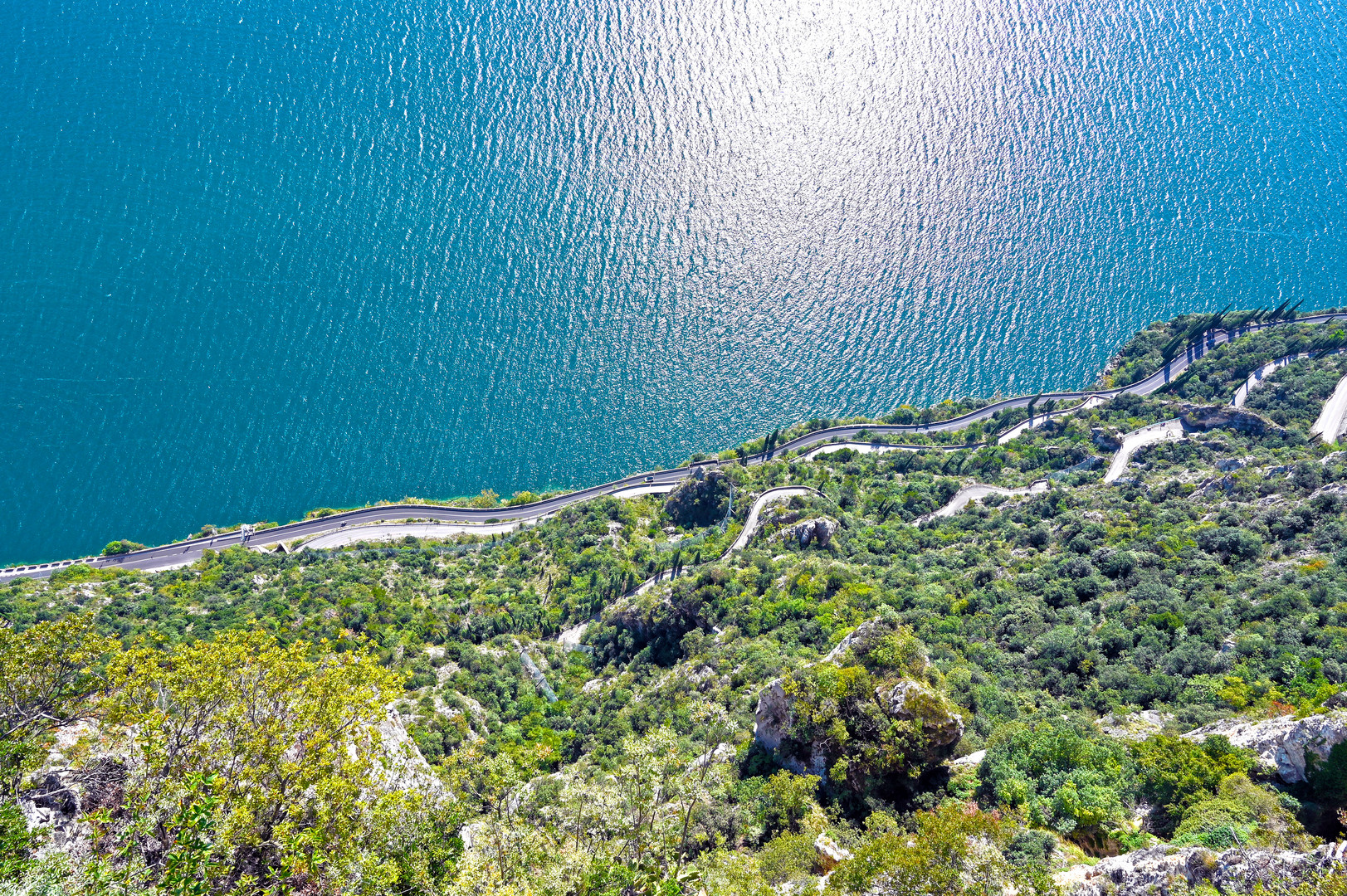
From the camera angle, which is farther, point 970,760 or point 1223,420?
point 1223,420

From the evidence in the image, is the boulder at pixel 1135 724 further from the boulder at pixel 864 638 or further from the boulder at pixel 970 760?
the boulder at pixel 864 638

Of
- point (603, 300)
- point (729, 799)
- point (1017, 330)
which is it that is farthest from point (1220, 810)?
point (1017, 330)

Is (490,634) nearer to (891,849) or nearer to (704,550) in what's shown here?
(704,550)

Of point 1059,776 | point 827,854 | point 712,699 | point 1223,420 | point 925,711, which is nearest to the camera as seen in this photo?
point 827,854

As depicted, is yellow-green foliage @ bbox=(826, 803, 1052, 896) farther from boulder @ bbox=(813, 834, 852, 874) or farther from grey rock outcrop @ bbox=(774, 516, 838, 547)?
grey rock outcrop @ bbox=(774, 516, 838, 547)

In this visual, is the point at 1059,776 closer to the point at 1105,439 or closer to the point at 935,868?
the point at 935,868

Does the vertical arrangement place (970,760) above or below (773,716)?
below

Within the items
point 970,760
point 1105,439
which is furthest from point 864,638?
point 1105,439

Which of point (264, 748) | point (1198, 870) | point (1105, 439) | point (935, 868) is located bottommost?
point (1198, 870)
